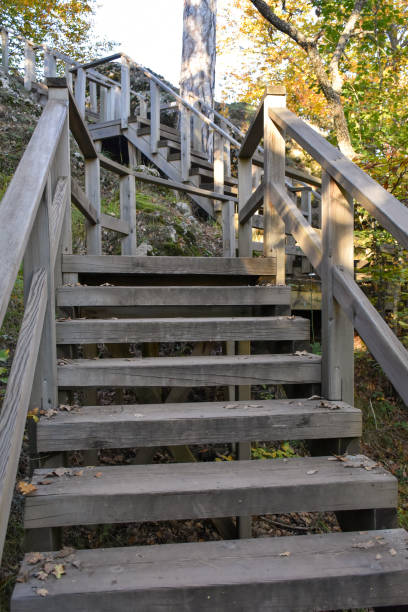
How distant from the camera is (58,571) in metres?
1.53

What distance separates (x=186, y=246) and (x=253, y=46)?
1174 centimetres

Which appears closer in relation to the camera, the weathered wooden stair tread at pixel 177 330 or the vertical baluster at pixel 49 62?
the weathered wooden stair tread at pixel 177 330

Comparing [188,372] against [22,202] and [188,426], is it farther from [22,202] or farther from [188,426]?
[22,202]

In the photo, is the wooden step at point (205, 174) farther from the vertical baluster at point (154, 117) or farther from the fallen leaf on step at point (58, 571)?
the fallen leaf on step at point (58, 571)

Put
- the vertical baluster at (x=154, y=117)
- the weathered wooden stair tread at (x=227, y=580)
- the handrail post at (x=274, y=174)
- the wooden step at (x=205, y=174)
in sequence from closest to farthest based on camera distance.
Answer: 1. the weathered wooden stair tread at (x=227, y=580)
2. the handrail post at (x=274, y=174)
3. the vertical baluster at (x=154, y=117)
4. the wooden step at (x=205, y=174)

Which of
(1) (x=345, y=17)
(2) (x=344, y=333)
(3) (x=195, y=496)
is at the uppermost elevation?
(1) (x=345, y=17)

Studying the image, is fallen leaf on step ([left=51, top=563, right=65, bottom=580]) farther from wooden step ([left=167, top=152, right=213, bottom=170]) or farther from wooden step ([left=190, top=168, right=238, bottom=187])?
wooden step ([left=167, top=152, right=213, bottom=170])

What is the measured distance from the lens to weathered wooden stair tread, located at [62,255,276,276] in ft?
10.5

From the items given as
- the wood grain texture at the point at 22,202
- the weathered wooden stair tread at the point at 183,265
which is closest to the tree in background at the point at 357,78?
the weathered wooden stair tread at the point at 183,265

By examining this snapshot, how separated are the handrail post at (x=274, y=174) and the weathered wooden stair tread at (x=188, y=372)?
3.21ft

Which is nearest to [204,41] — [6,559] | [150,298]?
[150,298]

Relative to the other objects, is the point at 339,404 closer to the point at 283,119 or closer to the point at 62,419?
the point at 62,419

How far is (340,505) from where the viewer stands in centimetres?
184

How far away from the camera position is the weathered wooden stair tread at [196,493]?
1.73m
